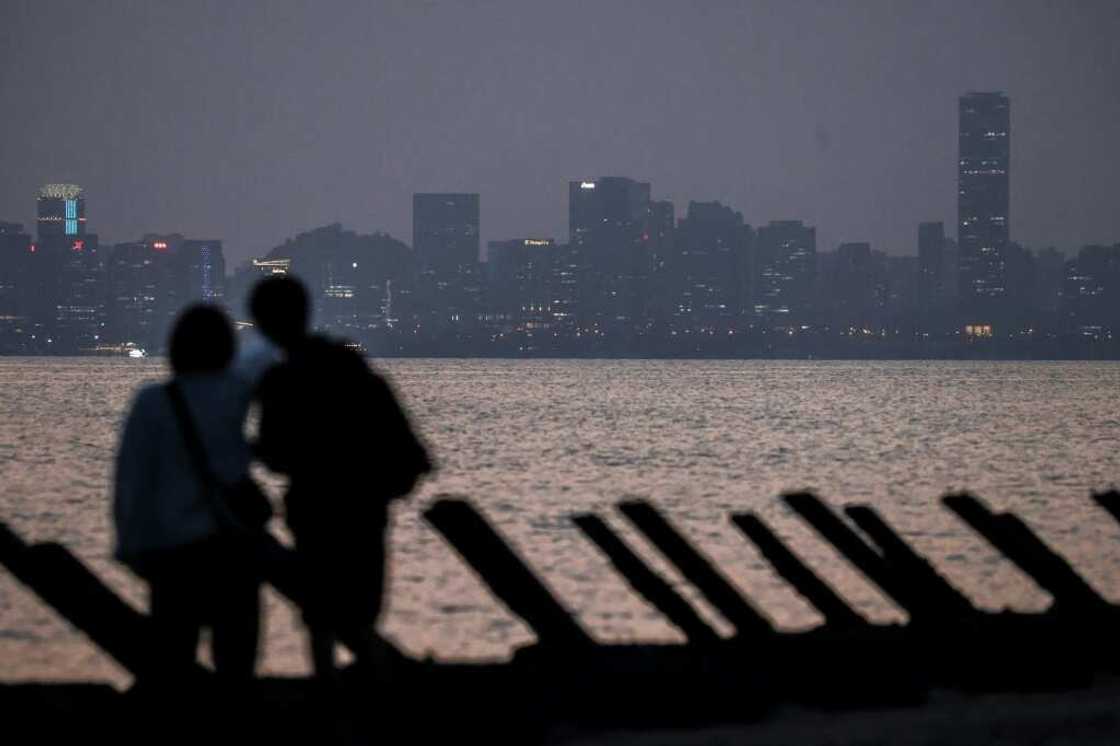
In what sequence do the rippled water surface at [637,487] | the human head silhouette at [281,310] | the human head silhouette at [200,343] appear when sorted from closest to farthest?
the human head silhouette at [200,343] < the human head silhouette at [281,310] < the rippled water surface at [637,487]

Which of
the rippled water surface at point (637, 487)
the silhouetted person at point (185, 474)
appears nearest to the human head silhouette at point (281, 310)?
the silhouetted person at point (185, 474)

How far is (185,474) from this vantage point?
23.7 ft

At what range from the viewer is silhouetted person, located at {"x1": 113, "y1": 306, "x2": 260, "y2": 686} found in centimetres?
714

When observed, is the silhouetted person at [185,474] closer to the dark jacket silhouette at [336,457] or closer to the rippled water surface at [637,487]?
the dark jacket silhouette at [336,457]

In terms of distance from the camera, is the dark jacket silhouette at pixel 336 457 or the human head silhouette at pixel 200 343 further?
the dark jacket silhouette at pixel 336 457

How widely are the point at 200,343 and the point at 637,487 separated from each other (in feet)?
144

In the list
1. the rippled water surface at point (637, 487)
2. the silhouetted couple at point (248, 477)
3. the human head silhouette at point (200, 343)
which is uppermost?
the human head silhouette at point (200, 343)

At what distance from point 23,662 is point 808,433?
68840 millimetres

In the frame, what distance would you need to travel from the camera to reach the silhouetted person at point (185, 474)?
23.4 feet

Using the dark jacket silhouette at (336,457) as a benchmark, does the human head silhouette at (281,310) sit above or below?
above

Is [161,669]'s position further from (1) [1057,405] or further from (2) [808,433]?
(1) [1057,405]

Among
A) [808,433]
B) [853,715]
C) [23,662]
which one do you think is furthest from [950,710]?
[808,433]

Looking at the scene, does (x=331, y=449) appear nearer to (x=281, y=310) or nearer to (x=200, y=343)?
(x=281, y=310)

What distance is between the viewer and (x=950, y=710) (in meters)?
10.3
